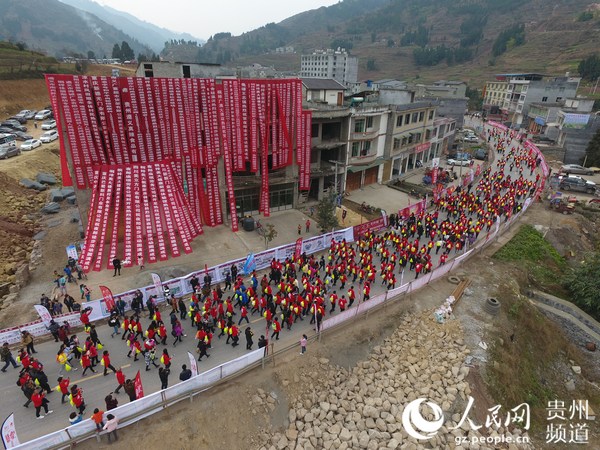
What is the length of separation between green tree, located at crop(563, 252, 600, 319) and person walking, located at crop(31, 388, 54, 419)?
33.0 metres

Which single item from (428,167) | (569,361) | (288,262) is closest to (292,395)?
(288,262)

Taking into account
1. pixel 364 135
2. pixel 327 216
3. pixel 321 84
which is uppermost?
pixel 321 84

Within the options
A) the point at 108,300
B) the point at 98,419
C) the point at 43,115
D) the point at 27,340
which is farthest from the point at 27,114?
the point at 98,419

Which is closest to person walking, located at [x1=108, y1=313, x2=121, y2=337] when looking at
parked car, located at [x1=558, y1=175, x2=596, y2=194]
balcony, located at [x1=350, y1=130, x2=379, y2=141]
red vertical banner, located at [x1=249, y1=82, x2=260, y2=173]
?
red vertical banner, located at [x1=249, y1=82, x2=260, y2=173]

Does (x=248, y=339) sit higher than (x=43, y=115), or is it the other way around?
(x=43, y=115)

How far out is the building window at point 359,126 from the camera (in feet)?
128

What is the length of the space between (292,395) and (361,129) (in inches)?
1210

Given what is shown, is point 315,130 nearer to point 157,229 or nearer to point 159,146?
point 159,146

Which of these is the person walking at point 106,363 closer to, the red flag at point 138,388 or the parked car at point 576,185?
the red flag at point 138,388

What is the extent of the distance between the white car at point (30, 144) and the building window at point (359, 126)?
41912mm

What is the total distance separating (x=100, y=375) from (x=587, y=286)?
31.9 metres

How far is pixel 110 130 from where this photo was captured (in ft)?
80.4

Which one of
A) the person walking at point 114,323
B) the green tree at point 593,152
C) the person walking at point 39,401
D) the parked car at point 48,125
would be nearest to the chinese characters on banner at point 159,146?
the person walking at point 114,323

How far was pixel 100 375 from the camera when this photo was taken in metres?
16.2
